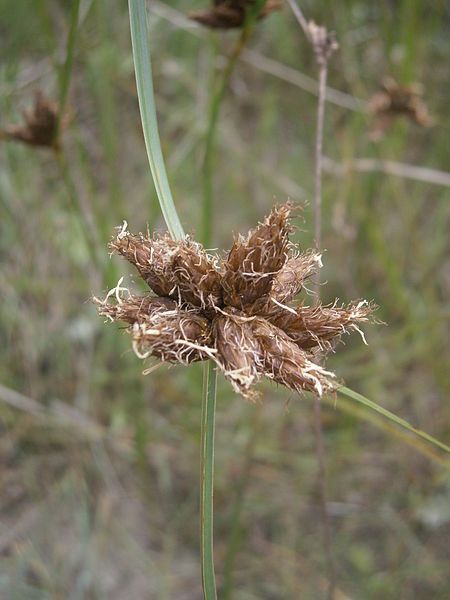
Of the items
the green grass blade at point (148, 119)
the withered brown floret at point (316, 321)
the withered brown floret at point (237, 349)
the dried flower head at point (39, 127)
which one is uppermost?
the dried flower head at point (39, 127)

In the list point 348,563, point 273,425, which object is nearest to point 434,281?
point 273,425

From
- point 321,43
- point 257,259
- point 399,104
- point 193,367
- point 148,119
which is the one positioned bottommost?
point 257,259

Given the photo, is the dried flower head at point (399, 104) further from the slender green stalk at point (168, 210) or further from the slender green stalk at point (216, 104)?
the slender green stalk at point (168, 210)

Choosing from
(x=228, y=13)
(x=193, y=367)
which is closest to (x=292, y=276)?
(x=228, y=13)

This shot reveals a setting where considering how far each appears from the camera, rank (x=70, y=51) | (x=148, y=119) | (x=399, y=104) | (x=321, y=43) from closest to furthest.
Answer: (x=148, y=119) → (x=70, y=51) → (x=321, y=43) → (x=399, y=104)

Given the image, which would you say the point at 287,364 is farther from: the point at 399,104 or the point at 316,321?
the point at 399,104

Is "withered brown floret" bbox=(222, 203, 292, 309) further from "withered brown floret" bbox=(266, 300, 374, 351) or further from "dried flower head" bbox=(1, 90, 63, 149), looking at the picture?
"dried flower head" bbox=(1, 90, 63, 149)

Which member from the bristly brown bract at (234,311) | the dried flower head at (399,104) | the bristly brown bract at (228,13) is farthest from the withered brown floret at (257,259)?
the dried flower head at (399,104)
